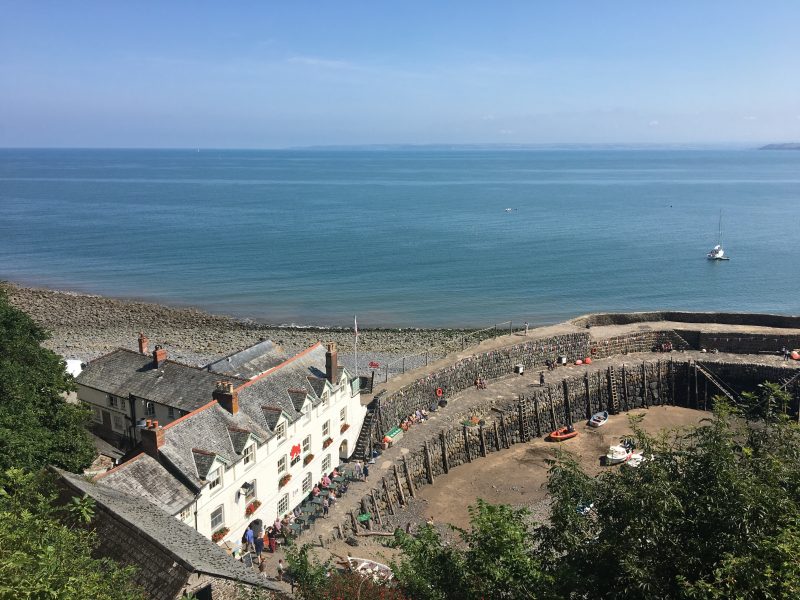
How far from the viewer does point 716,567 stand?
11734mm

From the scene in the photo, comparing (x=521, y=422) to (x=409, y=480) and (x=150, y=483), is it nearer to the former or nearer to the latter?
(x=409, y=480)

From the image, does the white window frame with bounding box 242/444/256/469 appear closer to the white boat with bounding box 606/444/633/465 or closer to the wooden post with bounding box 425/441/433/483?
the wooden post with bounding box 425/441/433/483

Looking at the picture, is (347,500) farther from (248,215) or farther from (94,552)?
(248,215)

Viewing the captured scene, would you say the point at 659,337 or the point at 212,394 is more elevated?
the point at 212,394

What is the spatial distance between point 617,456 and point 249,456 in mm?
23634

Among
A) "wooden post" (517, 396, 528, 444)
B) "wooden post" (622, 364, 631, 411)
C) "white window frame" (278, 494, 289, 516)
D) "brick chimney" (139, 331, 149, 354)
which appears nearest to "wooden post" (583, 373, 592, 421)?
"wooden post" (622, 364, 631, 411)

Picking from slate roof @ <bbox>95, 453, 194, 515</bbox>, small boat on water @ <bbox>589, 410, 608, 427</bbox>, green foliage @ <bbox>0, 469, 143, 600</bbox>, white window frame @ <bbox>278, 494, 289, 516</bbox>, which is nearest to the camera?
green foliage @ <bbox>0, 469, 143, 600</bbox>

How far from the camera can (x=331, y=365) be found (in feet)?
117

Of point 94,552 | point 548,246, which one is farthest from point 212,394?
point 548,246

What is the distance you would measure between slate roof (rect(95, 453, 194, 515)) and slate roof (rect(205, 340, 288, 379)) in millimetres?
10096

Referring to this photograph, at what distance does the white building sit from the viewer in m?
25.2

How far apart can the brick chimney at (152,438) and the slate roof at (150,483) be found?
0.95ft

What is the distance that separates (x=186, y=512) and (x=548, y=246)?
97.4m

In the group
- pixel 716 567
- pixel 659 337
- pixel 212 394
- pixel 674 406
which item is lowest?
pixel 674 406
